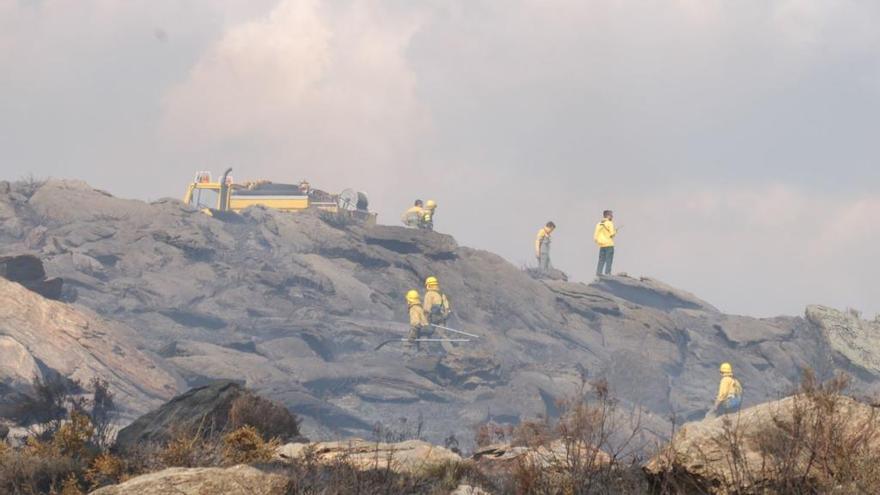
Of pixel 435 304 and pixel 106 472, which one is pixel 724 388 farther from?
pixel 106 472

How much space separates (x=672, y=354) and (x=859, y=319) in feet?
20.5

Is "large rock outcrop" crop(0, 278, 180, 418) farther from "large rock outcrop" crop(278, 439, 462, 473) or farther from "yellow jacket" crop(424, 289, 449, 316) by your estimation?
"large rock outcrop" crop(278, 439, 462, 473)

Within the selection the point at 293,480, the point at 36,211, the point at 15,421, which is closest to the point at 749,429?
the point at 293,480

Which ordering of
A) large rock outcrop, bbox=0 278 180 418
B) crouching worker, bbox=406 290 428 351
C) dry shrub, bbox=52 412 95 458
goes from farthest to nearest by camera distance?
1. crouching worker, bbox=406 290 428 351
2. large rock outcrop, bbox=0 278 180 418
3. dry shrub, bbox=52 412 95 458

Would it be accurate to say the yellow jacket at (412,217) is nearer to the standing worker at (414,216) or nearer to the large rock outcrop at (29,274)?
the standing worker at (414,216)

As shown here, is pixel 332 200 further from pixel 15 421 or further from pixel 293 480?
pixel 293 480

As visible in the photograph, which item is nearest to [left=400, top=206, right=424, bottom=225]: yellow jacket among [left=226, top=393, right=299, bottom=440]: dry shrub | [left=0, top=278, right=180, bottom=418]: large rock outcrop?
[left=0, top=278, right=180, bottom=418]: large rock outcrop

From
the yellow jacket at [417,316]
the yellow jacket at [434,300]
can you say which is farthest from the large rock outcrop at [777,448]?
the yellow jacket at [434,300]

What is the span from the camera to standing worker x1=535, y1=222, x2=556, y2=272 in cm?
4312

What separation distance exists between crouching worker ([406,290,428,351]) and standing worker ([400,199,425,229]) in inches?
449

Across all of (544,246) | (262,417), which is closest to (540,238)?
(544,246)

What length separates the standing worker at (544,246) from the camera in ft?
141

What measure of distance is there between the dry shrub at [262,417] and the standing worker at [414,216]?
3104 centimetres

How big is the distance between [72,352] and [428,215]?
20126mm
